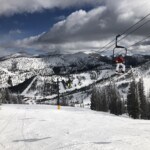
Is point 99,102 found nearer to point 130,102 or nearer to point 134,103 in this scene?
point 130,102

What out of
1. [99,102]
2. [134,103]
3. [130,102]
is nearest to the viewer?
[134,103]

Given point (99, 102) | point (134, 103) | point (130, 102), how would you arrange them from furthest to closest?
point (99, 102)
point (130, 102)
point (134, 103)

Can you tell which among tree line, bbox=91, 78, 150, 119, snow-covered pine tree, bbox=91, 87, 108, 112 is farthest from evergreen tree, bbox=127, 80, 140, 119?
snow-covered pine tree, bbox=91, 87, 108, 112

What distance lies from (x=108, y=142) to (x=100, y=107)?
89.4 m

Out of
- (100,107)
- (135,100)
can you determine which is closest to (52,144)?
(135,100)

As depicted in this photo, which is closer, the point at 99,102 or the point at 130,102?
the point at 130,102

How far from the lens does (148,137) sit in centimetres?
1844

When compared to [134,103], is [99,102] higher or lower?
higher

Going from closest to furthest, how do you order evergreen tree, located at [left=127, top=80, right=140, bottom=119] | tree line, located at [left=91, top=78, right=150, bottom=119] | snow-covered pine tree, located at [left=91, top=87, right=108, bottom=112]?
evergreen tree, located at [left=127, top=80, right=140, bottom=119], tree line, located at [left=91, top=78, right=150, bottom=119], snow-covered pine tree, located at [left=91, top=87, right=108, bottom=112]

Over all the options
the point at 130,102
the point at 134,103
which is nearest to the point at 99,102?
the point at 130,102

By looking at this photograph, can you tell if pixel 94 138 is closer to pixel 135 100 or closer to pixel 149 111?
pixel 135 100

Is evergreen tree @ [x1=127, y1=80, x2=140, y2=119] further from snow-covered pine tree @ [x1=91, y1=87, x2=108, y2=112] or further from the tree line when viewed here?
snow-covered pine tree @ [x1=91, y1=87, x2=108, y2=112]

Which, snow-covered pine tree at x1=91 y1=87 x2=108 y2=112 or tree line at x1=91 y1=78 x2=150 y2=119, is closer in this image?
tree line at x1=91 y1=78 x2=150 y2=119

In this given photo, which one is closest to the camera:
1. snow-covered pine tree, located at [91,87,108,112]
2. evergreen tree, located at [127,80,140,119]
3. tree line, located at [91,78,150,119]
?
evergreen tree, located at [127,80,140,119]
